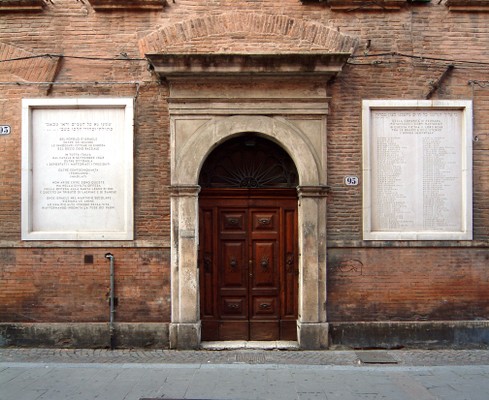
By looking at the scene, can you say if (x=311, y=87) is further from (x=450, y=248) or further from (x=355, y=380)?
(x=355, y=380)

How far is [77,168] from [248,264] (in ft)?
10.9

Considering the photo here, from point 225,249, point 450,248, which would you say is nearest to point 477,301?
point 450,248

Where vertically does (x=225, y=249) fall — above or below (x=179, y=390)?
above

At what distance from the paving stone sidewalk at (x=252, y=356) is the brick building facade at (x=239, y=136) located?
7.9 inches

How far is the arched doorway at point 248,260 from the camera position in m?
8.30

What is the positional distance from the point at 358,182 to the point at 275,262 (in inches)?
76.9

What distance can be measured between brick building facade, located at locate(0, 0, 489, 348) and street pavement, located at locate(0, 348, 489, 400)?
38 cm

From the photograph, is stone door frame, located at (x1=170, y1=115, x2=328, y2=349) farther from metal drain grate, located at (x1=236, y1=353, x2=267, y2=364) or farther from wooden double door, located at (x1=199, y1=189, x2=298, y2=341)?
metal drain grate, located at (x1=236, y1=353, x2=267, y2=364)

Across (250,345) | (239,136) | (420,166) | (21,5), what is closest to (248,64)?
(239,136)

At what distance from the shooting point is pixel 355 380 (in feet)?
21.5

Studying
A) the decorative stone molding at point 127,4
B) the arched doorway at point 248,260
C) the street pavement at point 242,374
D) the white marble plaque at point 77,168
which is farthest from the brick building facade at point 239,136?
the street pavement at point 242,374

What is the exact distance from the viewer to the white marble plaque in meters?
8.10

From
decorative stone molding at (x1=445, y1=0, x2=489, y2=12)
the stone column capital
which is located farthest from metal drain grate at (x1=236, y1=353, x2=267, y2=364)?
decorative stone molding at (x1=445, y1=0, x2=489, y2=12)

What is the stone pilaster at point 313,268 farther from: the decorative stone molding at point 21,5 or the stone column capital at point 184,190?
the decorative stone molding at point 21,5
